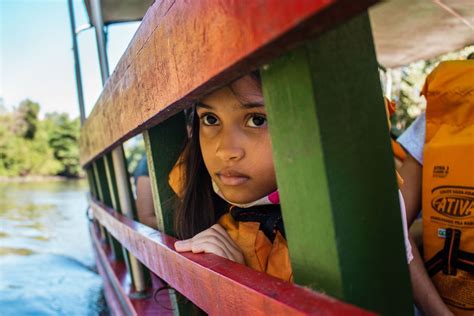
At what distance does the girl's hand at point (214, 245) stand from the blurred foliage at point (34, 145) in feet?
124

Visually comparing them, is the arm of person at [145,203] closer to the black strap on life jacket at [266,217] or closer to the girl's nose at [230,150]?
the black strap on life jacket at [266,217]

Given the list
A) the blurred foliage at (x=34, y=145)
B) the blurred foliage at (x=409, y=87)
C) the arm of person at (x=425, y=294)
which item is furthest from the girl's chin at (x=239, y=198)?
the blurred foliage at (x=34, y=145)

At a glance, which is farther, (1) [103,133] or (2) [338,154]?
(1) [103,133]

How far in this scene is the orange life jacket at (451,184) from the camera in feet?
3.83

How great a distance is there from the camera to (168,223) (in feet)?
3.99

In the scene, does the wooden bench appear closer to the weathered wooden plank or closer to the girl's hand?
the weathered wooden plank

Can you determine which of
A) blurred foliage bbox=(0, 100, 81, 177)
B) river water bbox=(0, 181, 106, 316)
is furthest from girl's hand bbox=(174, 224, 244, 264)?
blurred foliage bbox=(0, 100, 81, 177)

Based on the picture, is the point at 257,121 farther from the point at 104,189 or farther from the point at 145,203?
the point at 104,189

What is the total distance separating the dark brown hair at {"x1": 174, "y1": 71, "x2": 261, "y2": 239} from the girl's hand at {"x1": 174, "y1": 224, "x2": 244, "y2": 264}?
182mm

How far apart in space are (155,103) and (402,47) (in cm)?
315

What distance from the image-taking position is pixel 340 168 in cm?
50

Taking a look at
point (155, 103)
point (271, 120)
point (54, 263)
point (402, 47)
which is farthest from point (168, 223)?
point (402, 47)

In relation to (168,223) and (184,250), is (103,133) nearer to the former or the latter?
(168,223)

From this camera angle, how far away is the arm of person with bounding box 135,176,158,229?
2.55m
